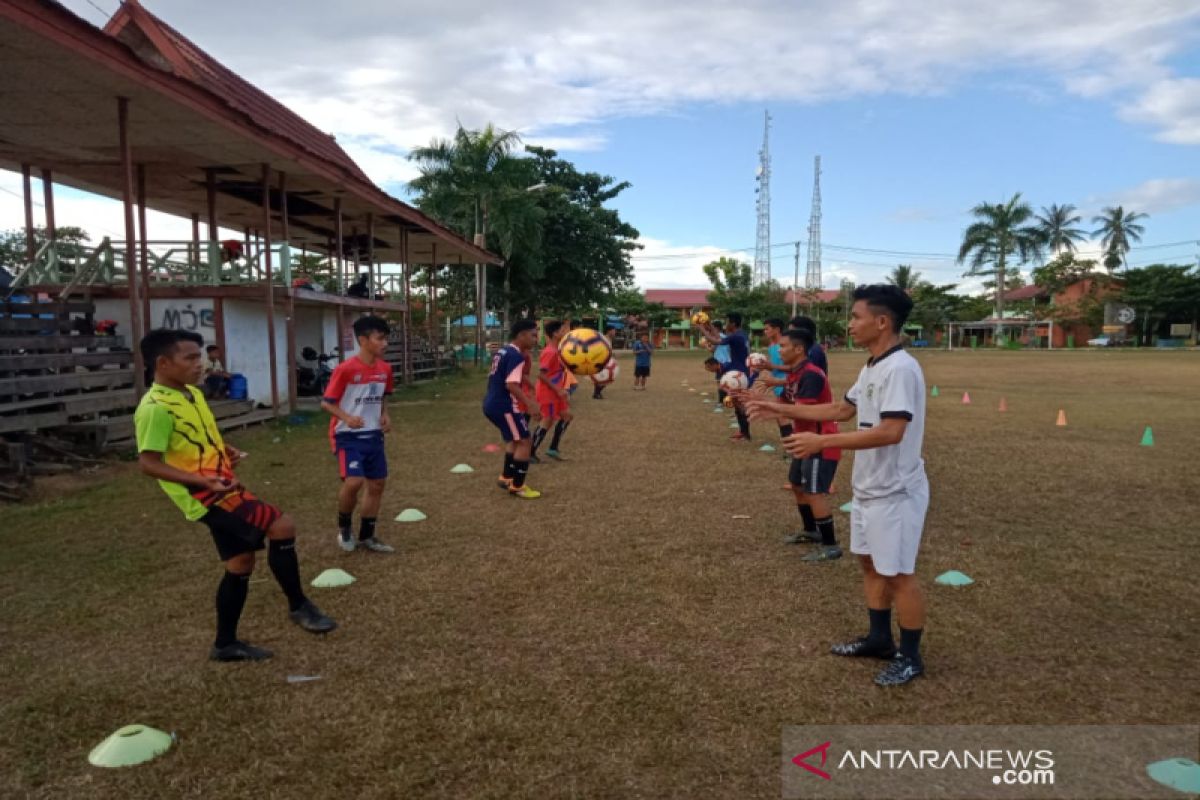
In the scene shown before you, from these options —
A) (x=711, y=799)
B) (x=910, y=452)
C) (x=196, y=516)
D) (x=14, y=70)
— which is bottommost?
(x=711, y=799)

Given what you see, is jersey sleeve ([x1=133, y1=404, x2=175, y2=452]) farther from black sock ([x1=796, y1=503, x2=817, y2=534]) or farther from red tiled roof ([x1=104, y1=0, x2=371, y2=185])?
red tiled roof ([x1=104, y1=0, x2=371, y2=185])

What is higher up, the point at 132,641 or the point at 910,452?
the point at 910,452

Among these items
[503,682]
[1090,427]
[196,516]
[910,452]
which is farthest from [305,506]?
[1090,427]

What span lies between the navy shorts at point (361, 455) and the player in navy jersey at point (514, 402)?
1.79 meters

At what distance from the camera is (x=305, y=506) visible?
7281mm

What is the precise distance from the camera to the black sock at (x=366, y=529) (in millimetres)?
5827

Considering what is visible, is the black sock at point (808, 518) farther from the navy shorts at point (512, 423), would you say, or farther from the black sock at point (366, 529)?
the black sock at point (366, 529)

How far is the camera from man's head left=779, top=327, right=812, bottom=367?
19.3 ft

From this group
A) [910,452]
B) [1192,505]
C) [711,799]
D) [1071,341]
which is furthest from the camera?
[1071,341]

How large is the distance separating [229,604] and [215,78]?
51.9 ft

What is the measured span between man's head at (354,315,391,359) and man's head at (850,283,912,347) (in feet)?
11.2

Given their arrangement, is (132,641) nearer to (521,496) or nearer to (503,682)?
(503,682)

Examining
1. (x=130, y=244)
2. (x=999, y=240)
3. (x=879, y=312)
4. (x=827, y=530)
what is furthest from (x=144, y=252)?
(x=999, y=240)

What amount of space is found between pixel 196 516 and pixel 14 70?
8.25 metres
